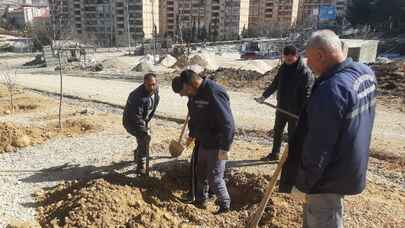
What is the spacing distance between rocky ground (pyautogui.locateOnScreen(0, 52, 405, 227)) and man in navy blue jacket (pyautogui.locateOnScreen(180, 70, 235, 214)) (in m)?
0.51

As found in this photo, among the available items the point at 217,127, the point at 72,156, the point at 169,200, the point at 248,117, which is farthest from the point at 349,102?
the point at 248,117

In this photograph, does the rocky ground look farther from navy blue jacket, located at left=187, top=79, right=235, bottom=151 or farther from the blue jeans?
the blue jeans

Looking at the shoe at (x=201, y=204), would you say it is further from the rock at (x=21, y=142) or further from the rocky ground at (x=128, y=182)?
the rock at (x=21, y=142)

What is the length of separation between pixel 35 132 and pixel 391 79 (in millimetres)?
10654

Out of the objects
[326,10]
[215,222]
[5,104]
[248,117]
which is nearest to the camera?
Result: [215,222]

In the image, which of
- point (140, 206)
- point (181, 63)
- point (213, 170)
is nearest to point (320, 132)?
point (213, 170)

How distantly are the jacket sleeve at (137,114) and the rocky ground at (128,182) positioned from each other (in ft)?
2.24

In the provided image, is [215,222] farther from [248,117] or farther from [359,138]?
[248,117]

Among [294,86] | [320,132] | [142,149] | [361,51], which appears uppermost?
[320,132]

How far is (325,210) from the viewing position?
259 centimetres

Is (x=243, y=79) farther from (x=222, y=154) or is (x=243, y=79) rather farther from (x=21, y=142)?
(x=222, y=154)

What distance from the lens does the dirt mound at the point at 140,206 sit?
3861mm

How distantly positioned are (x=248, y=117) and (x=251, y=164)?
4.04 meters

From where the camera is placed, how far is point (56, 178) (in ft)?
17.6
